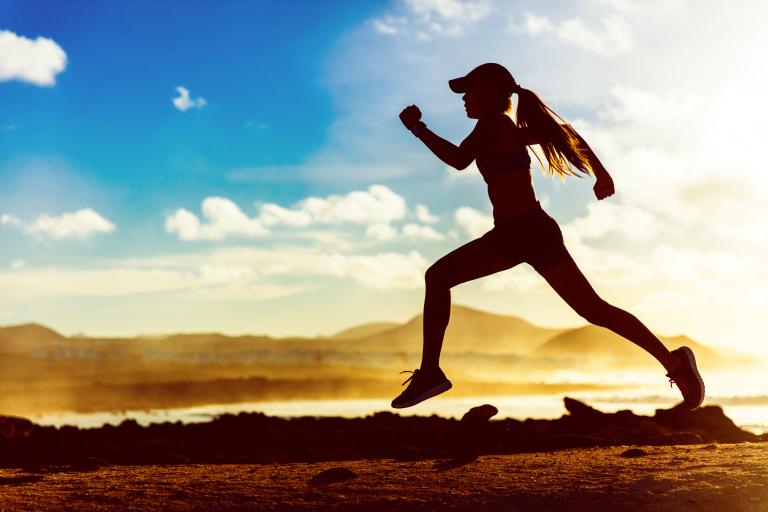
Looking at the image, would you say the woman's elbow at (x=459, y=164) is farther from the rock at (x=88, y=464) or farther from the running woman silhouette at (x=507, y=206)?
the rock at (x=88, y=464)

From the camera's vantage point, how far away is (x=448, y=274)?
6.45 metres

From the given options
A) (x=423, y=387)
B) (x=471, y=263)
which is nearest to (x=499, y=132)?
Result: (x=471, y=263)

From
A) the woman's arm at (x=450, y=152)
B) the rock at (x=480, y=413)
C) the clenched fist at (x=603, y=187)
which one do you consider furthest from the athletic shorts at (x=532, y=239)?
the rock at (x=480, y=413)

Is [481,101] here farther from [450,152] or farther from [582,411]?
[582,411]

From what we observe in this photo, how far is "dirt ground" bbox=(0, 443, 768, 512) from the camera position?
242 inches

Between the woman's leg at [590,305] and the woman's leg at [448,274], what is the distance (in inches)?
13.7

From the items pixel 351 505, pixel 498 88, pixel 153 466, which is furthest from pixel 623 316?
pixel 153 466

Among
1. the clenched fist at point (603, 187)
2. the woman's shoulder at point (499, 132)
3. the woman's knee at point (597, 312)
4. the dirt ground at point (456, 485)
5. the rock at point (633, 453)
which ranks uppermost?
the woman's shoulder at point (499, 132)

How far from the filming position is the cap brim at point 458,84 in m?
6.55

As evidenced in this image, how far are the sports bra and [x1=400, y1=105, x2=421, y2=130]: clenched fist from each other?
557mm

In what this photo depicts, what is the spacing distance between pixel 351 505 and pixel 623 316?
2555 mm

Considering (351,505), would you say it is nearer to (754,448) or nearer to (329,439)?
(754,448)

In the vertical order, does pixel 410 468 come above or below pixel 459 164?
below

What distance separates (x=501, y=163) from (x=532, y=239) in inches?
24.1
